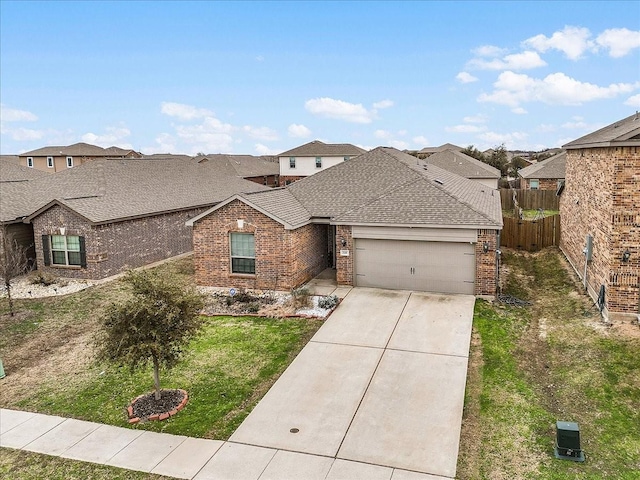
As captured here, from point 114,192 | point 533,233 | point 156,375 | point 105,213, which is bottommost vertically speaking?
point 156,375

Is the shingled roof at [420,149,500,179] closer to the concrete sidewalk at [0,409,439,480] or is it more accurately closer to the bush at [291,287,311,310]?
the bush at [291,287,311,310]

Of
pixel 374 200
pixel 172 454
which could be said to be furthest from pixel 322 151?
pixel 172 454

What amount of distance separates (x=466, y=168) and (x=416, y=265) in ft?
93.1

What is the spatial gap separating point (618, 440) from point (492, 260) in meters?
7.86

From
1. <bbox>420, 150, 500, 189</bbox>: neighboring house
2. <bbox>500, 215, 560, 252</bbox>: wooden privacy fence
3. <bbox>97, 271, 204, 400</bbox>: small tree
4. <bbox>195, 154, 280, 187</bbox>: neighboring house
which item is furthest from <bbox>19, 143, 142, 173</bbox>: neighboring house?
<bbox>97, 271, 204, 400</bbox>: small tree

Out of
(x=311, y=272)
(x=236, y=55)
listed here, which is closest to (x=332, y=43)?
(x=236, y=55)

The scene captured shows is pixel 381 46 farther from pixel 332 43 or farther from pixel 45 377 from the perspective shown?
pixel 45 377

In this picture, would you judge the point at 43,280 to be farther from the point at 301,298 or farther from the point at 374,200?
the point at 374,200

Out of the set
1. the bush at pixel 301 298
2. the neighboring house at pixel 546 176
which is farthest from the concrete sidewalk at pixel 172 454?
the neighboring house at pixel 546 176

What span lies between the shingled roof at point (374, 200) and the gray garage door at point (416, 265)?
86 cm

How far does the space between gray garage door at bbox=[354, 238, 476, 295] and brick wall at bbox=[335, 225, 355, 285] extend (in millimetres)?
212

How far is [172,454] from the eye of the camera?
7.97 metres

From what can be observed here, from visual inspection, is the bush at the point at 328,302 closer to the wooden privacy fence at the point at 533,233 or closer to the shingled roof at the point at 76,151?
the wooden privacy fence at the point at 533,233

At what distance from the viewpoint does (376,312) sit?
14.4m
